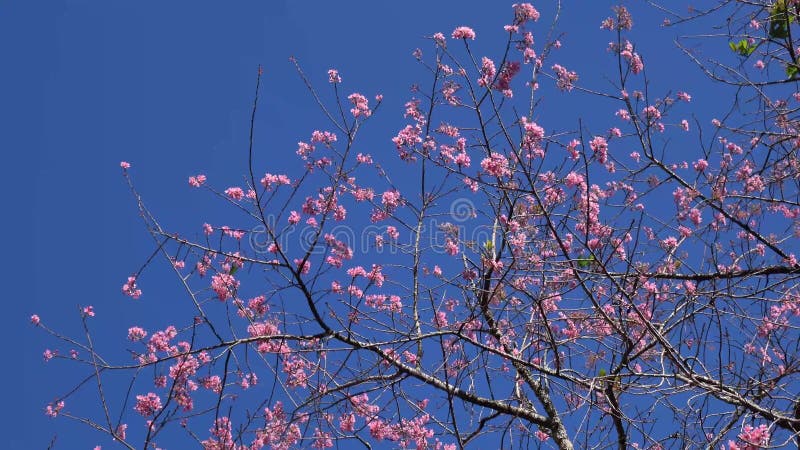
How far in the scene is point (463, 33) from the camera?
5.35 meters

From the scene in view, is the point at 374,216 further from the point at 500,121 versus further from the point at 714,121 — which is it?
the point at 714,121

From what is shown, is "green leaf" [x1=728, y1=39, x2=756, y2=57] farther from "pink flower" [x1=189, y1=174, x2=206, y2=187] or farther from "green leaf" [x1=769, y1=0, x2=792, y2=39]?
"pink flower" [x1=189, y1=174, x2=206, y2=187]

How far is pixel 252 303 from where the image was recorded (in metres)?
5.60

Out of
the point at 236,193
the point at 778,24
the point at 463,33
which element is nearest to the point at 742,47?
the point at 778,24

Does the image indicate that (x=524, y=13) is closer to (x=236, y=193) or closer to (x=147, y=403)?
(x=236, y=193)

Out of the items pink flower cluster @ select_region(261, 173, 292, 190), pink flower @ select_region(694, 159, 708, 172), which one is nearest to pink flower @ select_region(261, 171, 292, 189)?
pink flower cluster @ select_region(261, 173, 292, 190)

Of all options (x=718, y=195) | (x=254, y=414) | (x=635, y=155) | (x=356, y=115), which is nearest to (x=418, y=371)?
(x=254, y=414)

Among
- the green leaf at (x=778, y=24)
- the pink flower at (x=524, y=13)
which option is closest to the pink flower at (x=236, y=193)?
the pink flower at (x=524, y=13)

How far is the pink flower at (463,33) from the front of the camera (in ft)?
17.5

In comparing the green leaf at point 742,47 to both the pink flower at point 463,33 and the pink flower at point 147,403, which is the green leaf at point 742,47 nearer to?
the pink flower at point 463,33

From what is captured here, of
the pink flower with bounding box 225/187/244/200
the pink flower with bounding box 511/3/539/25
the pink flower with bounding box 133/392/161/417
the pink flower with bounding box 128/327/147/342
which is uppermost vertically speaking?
the pink flower with bounding box 511/3/539/25

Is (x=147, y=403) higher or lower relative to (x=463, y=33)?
lower

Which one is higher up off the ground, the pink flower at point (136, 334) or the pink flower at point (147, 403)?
the pink flower at point (136, 334)

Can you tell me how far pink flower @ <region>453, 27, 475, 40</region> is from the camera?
535cm
